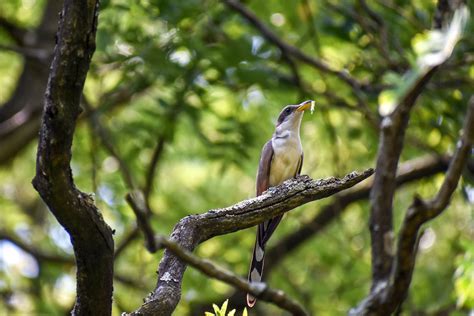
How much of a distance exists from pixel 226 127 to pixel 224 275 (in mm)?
6002

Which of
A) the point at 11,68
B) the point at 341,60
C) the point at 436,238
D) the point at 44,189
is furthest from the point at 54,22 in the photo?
the point at 44,189

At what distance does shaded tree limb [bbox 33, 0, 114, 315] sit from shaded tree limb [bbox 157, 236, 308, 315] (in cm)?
89

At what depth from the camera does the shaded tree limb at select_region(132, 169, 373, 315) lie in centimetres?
468

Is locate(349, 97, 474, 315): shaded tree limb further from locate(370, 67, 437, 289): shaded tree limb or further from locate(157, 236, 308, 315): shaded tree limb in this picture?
locate(157, 236, 308, 315): shaded tree limb

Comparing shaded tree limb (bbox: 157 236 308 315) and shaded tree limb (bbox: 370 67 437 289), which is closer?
shaded tree limb (bbox: 157 236 308 315)

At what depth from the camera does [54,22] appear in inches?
447

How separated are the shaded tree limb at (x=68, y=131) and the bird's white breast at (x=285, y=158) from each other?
3.27 m

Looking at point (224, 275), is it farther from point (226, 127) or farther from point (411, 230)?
point (226, 127)

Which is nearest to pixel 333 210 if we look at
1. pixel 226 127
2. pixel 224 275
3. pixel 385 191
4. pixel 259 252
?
pixel 226 127

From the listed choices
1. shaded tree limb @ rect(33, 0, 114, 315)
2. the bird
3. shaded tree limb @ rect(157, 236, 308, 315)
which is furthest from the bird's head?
shaded tree limb @ rect(157, 236, 308, 315)

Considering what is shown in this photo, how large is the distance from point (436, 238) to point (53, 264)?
5.93 m

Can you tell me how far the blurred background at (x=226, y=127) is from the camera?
831cm

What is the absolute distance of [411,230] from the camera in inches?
225

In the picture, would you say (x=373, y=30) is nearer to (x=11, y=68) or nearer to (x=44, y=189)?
(x=44, y=189)
